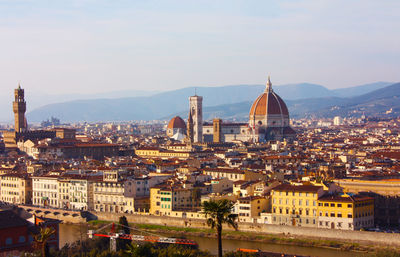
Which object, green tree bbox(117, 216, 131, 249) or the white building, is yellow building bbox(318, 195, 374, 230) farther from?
the white building

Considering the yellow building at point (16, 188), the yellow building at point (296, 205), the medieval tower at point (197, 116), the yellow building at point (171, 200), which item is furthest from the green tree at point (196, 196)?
the medieval tower at point (197, 116)

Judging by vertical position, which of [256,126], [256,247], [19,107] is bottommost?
[256,247]


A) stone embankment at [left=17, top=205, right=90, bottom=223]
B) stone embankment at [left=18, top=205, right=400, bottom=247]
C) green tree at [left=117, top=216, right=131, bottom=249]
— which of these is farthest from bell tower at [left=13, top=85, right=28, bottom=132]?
green tree at [left=117, top=216, right=131, bottom=249]

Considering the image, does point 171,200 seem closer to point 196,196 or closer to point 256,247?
point 196,196

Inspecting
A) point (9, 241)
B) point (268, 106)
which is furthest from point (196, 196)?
point (268, 106)

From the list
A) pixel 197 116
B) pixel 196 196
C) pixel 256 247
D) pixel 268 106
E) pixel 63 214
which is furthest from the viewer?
pixel 197 116

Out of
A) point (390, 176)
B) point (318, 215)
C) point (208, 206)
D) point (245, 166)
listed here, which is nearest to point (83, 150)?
point (245, 166)
